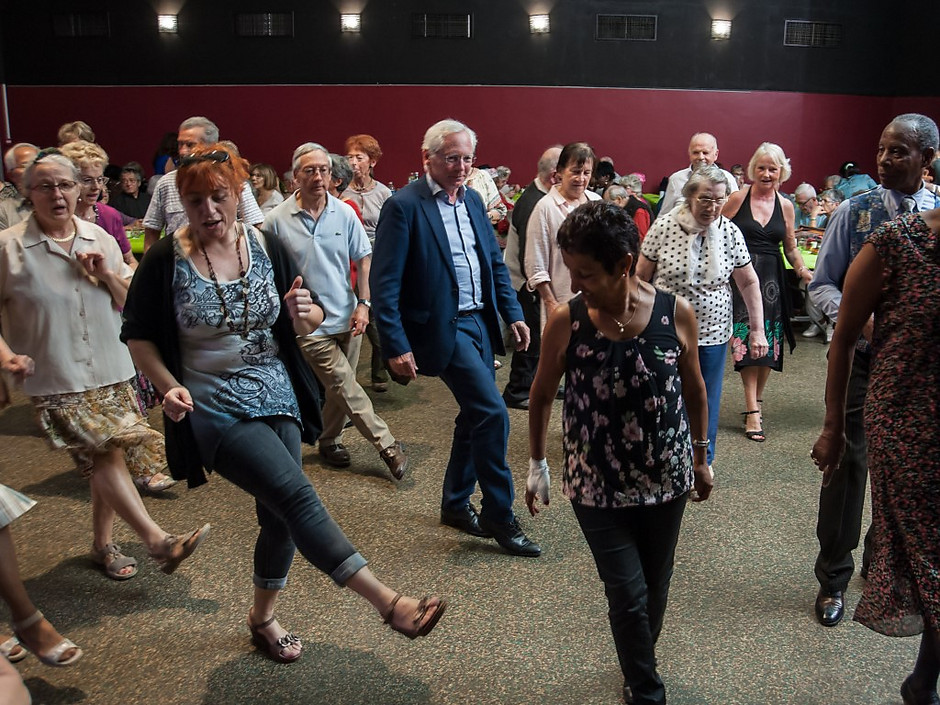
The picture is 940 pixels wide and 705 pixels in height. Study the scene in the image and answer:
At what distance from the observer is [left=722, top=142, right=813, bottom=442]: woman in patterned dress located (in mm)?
4832

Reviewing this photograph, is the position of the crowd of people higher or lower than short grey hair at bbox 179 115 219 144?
lower

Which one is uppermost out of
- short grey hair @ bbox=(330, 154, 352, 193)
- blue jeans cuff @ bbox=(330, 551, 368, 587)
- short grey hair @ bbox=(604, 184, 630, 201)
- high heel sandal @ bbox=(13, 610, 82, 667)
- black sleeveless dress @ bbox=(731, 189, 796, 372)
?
short grey hair @ bbox=(330, 154, 352, 193)

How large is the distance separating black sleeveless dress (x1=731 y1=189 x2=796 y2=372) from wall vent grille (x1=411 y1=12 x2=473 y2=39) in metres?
10.2

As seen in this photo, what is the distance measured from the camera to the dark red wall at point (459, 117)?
14266mm

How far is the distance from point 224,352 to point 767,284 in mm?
3417

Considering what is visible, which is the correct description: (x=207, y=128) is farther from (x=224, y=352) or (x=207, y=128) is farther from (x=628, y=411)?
(x=628, y=411)

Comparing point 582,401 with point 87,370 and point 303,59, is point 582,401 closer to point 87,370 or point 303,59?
point 87,370

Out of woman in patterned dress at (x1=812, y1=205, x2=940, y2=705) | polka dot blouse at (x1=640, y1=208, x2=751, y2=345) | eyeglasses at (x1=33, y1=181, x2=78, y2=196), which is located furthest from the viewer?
polka dot blouse at (x1=640, y1=208, x2=751, y2=345)

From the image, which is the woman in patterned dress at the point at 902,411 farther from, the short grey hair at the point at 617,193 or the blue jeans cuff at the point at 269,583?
the short grey hair at the point at 617,193

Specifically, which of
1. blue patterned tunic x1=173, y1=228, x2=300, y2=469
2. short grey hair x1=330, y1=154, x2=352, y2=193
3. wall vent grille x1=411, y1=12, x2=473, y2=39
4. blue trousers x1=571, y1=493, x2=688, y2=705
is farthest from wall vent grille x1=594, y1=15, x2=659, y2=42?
blue trousers x1=571, y1=493, x2=688, y2=705

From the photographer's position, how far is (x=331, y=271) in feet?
14.7

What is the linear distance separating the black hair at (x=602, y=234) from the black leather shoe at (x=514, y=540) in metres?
1.70

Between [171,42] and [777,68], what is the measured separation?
387 inches

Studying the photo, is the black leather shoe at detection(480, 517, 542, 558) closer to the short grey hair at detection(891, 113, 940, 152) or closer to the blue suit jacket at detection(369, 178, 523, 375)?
the blue suit jacket at detection(369, 178, 523, 375)
